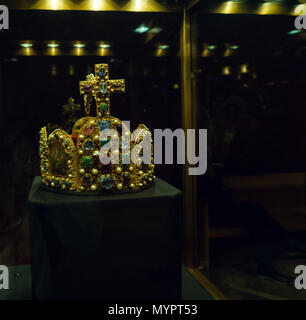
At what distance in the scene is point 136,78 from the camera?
1657 millimetres

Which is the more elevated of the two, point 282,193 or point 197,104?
point 197,104

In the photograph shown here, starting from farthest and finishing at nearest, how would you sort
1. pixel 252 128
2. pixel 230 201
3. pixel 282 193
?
pixel 230 201
pixel 252 128
pixel 282 193

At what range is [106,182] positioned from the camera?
111 centimetres

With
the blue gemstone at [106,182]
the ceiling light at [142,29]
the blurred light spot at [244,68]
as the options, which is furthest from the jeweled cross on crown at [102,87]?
the ceiling light at [142,29]

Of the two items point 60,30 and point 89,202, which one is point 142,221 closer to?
point 89,202

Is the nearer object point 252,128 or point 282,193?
point 282,193

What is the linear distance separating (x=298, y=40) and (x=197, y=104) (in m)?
0.73

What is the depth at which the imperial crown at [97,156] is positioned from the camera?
3.71ft

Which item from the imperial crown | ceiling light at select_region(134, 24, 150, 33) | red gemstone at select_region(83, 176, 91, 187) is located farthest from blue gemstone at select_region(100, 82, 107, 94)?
ceiling light at select_region(134, 24, 150, 33)

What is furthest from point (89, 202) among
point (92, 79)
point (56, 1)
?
point (56, 1)

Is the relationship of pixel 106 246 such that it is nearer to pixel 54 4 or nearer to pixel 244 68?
pixel 244 68

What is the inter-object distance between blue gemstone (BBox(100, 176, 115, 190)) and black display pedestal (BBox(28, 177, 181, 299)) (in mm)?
48

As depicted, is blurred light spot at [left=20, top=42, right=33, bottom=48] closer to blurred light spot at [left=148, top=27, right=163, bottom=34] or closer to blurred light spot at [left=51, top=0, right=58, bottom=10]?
blurred light spot at [left=51, top=0, right=58, bottom=10]
